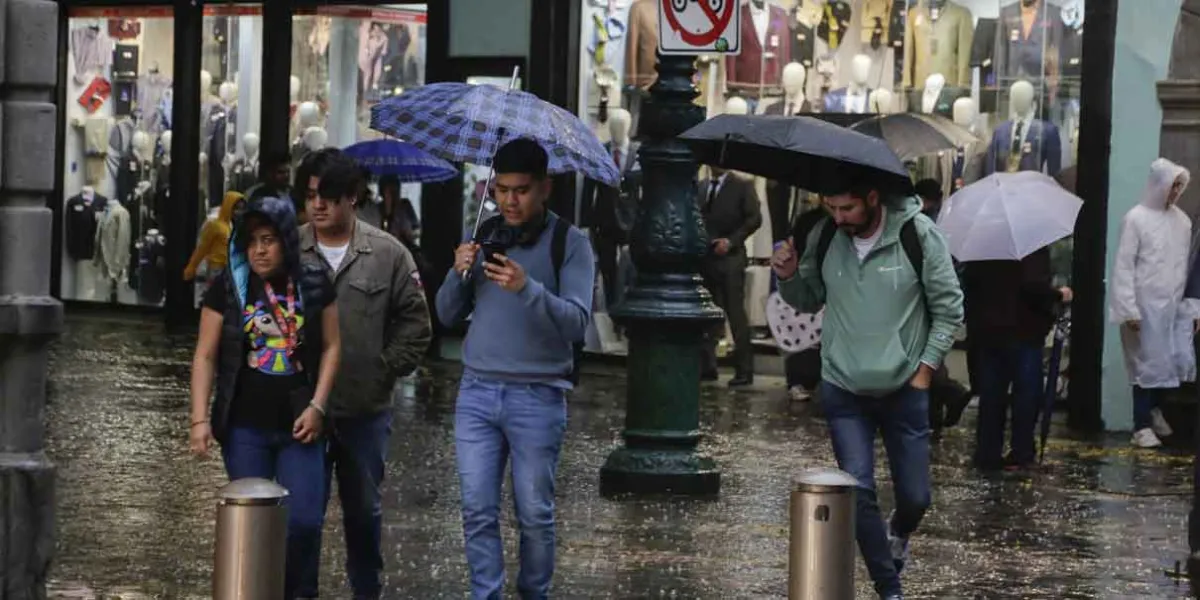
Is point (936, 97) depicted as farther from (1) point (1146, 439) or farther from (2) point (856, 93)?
(1) point (1146, 439)

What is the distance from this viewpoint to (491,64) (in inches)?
855

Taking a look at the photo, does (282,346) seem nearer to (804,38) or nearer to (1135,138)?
(1135,138)

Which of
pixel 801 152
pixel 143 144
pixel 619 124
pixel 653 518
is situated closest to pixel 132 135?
pixel 143 144

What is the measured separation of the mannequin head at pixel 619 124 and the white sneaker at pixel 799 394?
3387 millimetres

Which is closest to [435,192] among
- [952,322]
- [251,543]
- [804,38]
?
[804,38]

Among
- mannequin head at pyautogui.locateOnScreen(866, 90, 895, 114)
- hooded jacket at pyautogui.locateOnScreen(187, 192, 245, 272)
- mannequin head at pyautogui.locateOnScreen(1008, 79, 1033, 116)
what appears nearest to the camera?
hooded jacket at pyautogui.locateOnScreen(187, 192, 245, 272)

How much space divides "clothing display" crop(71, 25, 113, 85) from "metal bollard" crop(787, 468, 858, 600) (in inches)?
802

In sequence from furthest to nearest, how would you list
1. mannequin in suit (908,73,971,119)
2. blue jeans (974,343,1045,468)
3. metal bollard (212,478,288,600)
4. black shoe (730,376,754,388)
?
black shoe (730,376,754,388), mannequin in suit (908,73,971,119), blue jeans (974,343,1045,468), metal bollard (212,478,288,600)

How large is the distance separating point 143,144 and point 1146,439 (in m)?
13.2

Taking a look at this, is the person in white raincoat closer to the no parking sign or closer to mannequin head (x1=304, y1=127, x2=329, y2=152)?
the no parking sign

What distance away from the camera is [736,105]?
20.8 m

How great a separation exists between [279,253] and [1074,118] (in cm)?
1163

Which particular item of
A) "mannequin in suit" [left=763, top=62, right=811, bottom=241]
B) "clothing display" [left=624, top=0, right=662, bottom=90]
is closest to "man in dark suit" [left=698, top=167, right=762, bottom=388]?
"mannequin in suit" [left=763, top=62, right=811, bottom=241]

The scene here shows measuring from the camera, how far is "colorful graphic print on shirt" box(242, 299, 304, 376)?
26.3ft
